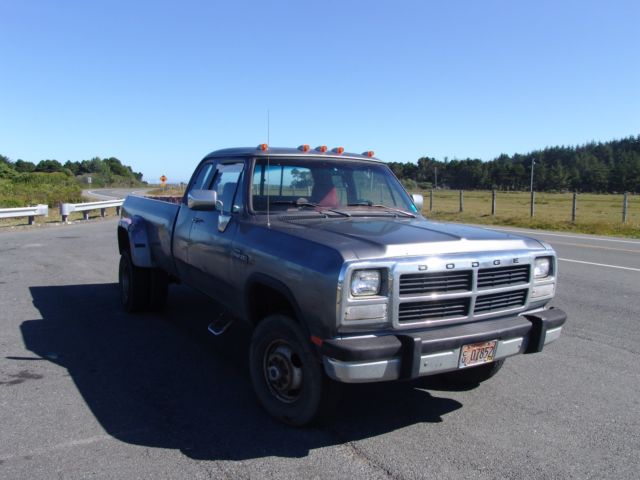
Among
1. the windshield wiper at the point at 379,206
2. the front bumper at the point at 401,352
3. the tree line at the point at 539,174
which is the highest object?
the tree line at the point at 539,174

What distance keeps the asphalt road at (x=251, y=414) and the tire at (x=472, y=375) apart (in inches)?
3.6

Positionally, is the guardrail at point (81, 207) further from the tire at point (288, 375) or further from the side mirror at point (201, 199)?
the tire at point (288, 375)

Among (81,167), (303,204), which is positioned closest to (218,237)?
(303,204)

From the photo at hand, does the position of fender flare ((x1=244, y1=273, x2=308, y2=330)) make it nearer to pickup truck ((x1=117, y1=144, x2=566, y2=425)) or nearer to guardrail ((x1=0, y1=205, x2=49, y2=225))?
pickup truck ((x1=117, y1=144, x2=566, y2=425))

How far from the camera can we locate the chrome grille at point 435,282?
10.9ft

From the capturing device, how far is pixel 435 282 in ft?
11.3

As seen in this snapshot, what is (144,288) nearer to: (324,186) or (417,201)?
(324,186)

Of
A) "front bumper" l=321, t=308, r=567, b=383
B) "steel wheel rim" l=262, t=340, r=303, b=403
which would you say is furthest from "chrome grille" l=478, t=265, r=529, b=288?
"steel wheel rim" l=262, t=340, r=303, b=403

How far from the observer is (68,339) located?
5.82 metres

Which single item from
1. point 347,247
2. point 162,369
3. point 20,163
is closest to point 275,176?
point 347,247

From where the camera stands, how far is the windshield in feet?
15.5

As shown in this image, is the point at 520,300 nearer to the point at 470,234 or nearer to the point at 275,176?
the point at 470,234

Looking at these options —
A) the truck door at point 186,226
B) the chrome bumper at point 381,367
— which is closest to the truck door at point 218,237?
the truck door at point 186,226

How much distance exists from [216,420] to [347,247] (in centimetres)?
161
